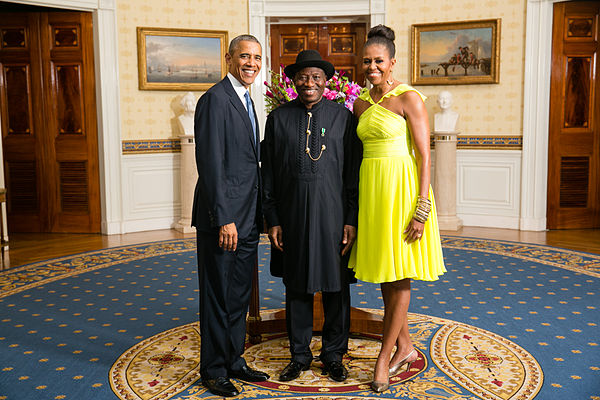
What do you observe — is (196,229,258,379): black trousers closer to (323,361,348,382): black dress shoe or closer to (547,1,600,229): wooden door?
(323,361,348,382): black dress shoe

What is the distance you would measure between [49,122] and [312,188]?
5.61m

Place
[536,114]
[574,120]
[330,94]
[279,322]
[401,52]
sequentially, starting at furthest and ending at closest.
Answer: [401,52] → [574,120] → [536,114] → [279,322] → [330,94]

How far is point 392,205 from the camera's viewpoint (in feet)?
9.30

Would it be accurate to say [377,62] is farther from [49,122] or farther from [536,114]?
[49,122]

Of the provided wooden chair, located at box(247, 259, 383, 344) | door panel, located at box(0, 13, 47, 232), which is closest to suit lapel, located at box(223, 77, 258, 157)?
wooden chair, located at box(247, 259, 383, 344)

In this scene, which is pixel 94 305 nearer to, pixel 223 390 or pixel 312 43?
pixel 223 390

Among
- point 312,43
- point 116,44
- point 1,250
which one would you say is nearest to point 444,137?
point 312,43

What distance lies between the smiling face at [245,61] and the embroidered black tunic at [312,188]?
0.26m

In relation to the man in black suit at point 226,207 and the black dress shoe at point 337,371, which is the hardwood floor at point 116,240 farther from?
the black dress shoe at point 337,371

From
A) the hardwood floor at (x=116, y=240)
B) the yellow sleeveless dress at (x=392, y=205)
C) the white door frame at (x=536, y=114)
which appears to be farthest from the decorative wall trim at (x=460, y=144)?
the yellow sleeveless dress at (x=392, y=205)

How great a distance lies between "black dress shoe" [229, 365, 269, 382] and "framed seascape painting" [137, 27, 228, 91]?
524cm

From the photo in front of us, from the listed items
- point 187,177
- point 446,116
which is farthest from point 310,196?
point 446,116

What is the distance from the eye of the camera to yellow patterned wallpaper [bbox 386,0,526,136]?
726 cm

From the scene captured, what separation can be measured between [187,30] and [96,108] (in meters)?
1.52
